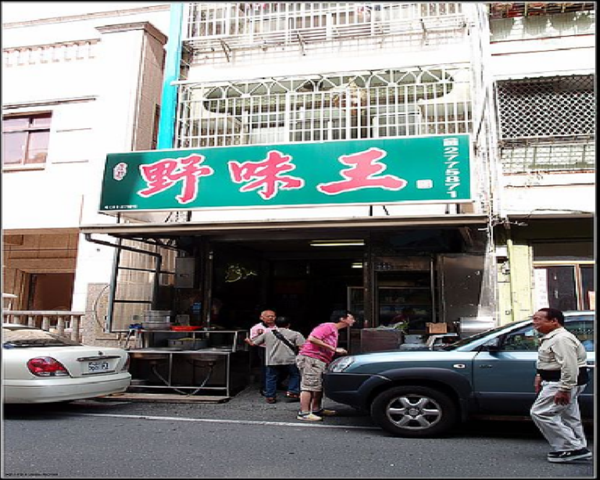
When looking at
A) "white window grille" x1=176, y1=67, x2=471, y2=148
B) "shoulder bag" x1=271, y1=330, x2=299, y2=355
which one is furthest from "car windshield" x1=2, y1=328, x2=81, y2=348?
"white window grille" x1=176, y1=67, x2=471, y2=148

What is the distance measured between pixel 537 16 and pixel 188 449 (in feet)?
33.1

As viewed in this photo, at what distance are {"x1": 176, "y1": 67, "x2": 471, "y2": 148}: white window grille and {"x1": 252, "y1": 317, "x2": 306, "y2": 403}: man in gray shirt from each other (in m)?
4.24

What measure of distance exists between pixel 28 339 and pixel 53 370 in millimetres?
1043

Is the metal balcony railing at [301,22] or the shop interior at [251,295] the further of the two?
the metal balcony railing at [301,22]

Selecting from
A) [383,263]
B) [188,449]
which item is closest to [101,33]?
[383,263]

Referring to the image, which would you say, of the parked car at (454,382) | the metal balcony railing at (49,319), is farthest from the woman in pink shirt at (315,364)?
the metal balcony railing at (49,319)

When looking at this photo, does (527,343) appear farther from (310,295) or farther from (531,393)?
(310,295)

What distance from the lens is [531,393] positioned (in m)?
5.93

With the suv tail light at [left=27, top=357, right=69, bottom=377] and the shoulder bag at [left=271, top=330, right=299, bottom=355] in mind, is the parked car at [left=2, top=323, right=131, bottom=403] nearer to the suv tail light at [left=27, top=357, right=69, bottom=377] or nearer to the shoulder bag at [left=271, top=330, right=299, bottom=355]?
the suv tail light at [left=27, top=357, right=69, bottom=377]

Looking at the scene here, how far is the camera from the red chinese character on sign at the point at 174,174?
9.36 metres

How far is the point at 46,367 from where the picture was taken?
6.99 metres

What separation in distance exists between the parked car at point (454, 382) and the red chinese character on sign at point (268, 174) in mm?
3665

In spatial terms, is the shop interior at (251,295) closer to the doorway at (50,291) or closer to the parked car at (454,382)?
the parked car at (454,382)

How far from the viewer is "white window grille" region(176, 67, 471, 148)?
1045 cm
